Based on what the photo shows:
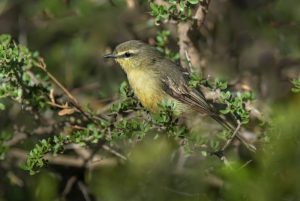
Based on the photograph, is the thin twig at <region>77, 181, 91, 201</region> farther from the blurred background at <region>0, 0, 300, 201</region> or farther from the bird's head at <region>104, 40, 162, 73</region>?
the bird's head at <region>104, 40, 162, 73</region>

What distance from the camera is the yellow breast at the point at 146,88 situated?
17.7 ft

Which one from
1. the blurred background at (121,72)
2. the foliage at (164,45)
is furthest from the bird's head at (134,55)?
the foliage at (164,45)

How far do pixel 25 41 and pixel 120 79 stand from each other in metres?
0.94

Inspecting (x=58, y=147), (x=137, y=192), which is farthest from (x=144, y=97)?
(x=58, y=147)

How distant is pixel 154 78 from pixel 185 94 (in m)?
0.39

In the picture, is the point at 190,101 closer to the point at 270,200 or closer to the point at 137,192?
the point at 137,192

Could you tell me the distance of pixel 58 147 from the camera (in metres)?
4.34

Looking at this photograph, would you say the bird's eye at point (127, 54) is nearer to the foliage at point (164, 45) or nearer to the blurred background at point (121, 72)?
the blurred background at point (121, 72)

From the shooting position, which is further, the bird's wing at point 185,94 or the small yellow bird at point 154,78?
the small yellow bird at point 154,78

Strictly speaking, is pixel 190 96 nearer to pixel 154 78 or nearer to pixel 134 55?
pixel 154 78

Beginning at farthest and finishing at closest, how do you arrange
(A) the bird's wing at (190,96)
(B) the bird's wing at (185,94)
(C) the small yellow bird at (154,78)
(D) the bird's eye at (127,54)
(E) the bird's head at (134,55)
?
1. (D) the bird's eye at (127,54)
2. (E) the bird's head at (134,55)
3. (C) the small yellow bird at (154,78)
4. (B) the bird's wing at (185,94)
5. (A) the bird's wing at (190,96)

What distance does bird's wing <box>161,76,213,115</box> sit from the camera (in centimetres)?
524

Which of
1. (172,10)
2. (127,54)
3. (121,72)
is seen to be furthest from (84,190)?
(172,10)

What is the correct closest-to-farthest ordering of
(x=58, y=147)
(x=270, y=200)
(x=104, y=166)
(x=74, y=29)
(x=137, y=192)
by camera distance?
(x=270, y=200) → (x=58, y=147) → (x=137, y=192) → (x=104, y=166) → (x=74, y=29)
